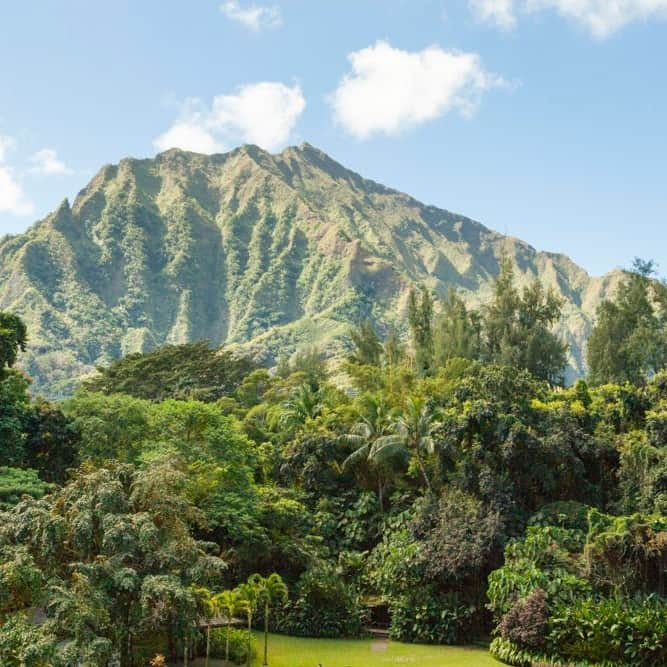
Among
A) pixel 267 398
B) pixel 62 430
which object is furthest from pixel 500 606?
pixel 267 398

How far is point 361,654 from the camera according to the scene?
2069 cm

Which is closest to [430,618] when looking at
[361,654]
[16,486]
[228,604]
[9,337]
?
[361,654]

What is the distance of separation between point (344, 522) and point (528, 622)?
8579 millimetres

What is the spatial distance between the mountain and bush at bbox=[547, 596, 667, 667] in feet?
290

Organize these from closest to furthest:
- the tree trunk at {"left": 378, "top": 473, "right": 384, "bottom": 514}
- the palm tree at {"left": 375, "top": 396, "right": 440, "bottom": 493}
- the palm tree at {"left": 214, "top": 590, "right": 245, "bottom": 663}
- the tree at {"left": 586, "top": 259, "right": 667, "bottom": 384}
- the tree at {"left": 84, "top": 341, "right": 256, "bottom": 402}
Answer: the palm tree at {"left": 214, "top": 590, "right": 245, "bottom": 663} < the palm tree at {"left": 375, "top": 396, "right": 440, "bottom": 493} < the tree trunk at {"left": 378, "top": 473, "right": 384, "bottom": 514} < the tree at {"left": 586, "top": 259, "right": 667, "bottom": 384} < the tree at {"left": 84, "top": 341, "right": 256, "bottom": 402}

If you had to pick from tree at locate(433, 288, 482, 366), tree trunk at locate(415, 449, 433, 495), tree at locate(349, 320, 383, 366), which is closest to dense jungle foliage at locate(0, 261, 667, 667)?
tree trunk at locate(415, 449, 433, 495)

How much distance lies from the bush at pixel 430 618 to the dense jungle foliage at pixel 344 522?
6 cm

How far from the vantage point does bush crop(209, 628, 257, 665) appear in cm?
1950

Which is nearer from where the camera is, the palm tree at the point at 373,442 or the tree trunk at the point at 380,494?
the palm tree at the point at 373,442

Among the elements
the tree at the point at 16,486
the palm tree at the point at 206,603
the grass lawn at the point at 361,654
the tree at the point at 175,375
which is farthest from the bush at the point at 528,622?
the tree at the point at 175,375

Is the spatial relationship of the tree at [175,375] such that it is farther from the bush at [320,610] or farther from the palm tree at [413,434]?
the bush at [320,610]

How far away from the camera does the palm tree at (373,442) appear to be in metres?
27.0

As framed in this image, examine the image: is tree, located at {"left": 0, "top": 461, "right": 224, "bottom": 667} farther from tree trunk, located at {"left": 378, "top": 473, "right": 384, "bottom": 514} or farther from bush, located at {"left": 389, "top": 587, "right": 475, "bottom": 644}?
tree trunk, located at {"left": 378, "top": 473, "right": 384, "bottom": 514}

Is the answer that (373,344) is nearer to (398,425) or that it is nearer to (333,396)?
(333,396)
